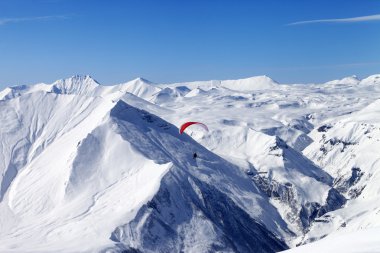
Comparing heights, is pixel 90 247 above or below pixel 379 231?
below

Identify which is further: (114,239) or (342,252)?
(114,239)

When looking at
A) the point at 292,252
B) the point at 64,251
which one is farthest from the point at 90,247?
the point at 292,252

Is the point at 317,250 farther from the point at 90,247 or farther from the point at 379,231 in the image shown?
the point at 90,247

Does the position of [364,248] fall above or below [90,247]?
above

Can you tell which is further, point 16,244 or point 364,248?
point 16,244

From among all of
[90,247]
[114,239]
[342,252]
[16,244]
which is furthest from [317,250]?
[16,244]

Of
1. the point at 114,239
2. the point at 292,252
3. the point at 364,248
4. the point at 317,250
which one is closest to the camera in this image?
the point at 364,248

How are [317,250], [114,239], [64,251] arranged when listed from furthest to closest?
[114,239], [64,251], [317,250]

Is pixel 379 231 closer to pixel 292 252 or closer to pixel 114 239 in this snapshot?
pixel 292 252

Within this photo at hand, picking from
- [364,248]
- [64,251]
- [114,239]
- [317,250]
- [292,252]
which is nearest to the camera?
[364,248]
